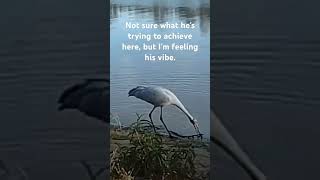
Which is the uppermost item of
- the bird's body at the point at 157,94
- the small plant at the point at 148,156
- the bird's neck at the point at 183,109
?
the bird's body at the point at 157,94

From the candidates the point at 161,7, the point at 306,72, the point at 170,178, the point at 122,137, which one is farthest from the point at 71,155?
the point at 306,72

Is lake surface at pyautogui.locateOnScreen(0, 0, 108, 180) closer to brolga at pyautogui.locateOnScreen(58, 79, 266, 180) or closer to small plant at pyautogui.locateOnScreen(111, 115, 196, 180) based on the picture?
brolga at pyautogui.locateOnScreen(58, 79, 266, 180)

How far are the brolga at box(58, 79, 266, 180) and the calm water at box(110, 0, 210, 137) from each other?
6 centimetres

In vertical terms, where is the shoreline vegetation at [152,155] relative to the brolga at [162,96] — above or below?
below

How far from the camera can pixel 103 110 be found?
5.66 metres

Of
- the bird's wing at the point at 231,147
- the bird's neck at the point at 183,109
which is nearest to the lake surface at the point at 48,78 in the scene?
the bird's neck at the point at 183,109

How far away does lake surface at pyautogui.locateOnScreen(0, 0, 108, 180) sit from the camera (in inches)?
221

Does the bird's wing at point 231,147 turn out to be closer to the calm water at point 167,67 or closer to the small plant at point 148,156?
the calm water at point 167,67

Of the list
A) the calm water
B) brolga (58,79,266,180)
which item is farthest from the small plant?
brolga (58,79,266,180)

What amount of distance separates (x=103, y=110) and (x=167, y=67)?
2.03 feet

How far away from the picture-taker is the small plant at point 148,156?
5672 millimetres

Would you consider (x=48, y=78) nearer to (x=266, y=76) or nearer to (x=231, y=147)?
(x=231, y=147)

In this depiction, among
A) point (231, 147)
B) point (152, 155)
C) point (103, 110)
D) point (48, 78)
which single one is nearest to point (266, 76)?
point (231, 147)

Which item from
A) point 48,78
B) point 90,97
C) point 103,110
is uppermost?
point 48,78
